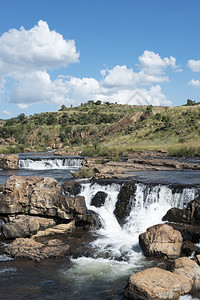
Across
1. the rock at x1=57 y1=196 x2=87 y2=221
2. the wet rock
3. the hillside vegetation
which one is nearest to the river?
the wet rock

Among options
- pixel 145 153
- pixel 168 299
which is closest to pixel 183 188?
pixel 168 299

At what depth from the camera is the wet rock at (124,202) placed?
14844mm

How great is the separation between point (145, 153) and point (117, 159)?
6.12m

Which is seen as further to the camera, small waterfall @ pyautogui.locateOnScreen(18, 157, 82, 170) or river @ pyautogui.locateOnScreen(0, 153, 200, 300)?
small waterfall @ pyautogui.locateOnScreen(18, 157, 82, 170)

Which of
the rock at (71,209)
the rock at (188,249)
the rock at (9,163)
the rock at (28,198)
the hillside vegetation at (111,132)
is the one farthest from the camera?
the hillside vegetation at (111,132)

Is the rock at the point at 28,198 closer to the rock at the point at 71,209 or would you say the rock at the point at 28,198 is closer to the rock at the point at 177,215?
the rock at the point at 71,209

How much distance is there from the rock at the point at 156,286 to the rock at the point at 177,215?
530cm

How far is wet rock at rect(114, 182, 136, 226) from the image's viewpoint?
14844 millimetres

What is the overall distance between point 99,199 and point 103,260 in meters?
5.92

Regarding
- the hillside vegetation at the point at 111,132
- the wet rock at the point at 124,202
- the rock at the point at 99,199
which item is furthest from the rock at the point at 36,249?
the hillside vegetation at the point at 111,132

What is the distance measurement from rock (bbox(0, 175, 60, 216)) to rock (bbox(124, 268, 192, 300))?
743 centimetres

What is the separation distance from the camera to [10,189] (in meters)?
14.7

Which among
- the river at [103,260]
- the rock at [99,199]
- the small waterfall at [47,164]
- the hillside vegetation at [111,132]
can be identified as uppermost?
the hillside vegetation at [111,132]

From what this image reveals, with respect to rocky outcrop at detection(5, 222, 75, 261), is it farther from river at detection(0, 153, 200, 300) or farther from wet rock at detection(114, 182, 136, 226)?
wet rock at detection(114, 182, 136, 226)
